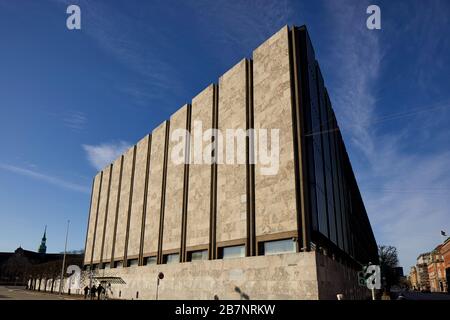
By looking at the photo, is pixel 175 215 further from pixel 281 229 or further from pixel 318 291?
pixel 318 291

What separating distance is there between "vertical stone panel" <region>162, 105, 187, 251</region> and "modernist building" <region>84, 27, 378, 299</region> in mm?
112

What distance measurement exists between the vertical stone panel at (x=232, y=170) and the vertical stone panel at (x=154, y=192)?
12.2 metres

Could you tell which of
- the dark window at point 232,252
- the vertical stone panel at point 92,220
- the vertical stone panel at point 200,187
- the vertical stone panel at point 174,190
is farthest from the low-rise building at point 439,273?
the dark window at point 232,252

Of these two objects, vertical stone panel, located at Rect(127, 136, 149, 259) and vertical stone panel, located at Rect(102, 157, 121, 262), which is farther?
vertical stone panel, located at Rect(102, 157, 121, 262)

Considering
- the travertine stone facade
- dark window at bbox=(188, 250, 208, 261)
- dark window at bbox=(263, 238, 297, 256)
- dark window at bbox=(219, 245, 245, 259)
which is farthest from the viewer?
dark window at bbox=(188, 250, 208, 261)

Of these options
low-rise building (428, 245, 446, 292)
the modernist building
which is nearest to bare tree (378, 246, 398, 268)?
low-rise building (428, 245, 446, 292)

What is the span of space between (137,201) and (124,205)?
4.92 m

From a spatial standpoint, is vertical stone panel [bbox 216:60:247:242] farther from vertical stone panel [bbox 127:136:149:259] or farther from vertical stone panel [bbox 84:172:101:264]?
vertical stone panel [bbox 84:172:101:264]

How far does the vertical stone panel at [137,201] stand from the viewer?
43.7 m

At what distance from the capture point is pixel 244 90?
31203 millimetres

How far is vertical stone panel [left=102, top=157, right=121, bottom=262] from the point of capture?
170 feet

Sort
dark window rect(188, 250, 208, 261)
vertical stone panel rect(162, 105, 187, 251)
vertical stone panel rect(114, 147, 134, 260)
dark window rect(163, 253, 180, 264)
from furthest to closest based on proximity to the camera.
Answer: vertical stone panel rect(114, 147, 134, 260) < vertical stone panel rect(162, 105, 187, 251) < dark window rect(163, 253, 180, 264) < dark window rect(188, 250, 208, 261)
